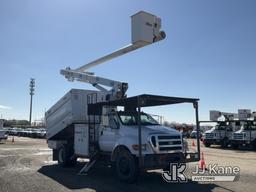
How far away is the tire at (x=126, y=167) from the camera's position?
11273 mm

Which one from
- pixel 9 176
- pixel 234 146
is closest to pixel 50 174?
pixel 9 176

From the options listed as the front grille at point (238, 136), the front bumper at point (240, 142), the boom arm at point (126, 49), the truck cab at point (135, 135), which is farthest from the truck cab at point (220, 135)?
the truck cab at point (135, 135)

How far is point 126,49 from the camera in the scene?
1256 centimetres

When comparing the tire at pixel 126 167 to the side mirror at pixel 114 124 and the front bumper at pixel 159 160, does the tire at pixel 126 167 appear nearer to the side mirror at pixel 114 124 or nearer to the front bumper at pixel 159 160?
the front bumper at pixel 159 160

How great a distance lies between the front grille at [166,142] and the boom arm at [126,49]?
121 inches

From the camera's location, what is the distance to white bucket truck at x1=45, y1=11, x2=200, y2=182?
11.2m

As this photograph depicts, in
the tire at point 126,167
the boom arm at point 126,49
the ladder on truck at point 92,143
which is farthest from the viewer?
the ladder on truck at point 92,143

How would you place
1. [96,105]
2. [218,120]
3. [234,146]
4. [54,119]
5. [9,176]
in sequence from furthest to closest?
1. [218,120]
2. [234,146]
3. [54,119]
4. [96,105]
5. [9,176]

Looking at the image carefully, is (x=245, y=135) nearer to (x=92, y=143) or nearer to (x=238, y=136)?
(x=238, y=136)

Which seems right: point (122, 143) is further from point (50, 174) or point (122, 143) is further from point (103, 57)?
point (103, 57)

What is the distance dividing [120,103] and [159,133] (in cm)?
192

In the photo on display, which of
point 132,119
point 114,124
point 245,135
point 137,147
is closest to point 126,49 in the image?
point 132,119

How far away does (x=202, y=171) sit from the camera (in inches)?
553

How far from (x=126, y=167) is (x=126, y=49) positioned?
13.6 ft
